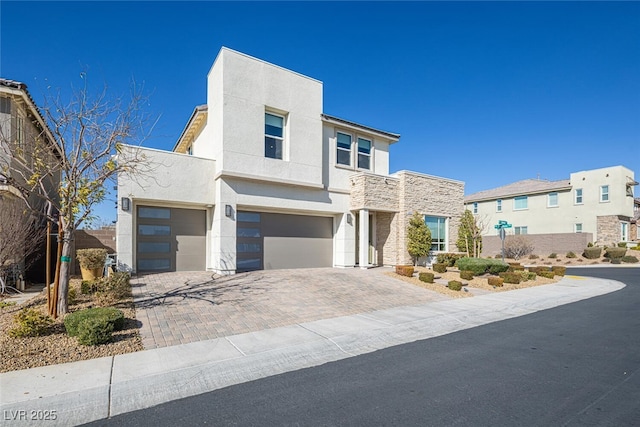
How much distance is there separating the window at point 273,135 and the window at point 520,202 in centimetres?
3102

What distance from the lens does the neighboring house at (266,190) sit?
1302 cm

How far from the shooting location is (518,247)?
104 feet

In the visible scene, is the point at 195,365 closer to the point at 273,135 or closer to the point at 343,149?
the point at 273,135

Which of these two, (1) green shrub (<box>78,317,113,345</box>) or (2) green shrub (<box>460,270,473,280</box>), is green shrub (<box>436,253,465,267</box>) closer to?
(2) green shrub (<box>460,270,473,280</box>)

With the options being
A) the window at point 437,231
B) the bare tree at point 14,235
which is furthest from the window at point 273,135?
the window at point 437,231

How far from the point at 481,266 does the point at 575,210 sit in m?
24.3

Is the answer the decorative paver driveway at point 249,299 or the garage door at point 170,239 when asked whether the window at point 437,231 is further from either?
the garage door at point 170,239

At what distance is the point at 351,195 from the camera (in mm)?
17062

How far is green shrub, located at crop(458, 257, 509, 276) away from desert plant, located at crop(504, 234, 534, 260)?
1828 centimetres

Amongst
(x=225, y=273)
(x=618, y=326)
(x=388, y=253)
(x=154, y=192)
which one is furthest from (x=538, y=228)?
(x=154, y=192)

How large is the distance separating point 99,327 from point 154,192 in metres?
7.52

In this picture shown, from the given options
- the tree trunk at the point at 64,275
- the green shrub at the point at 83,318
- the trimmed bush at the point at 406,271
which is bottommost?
the trimmed bush at the point at 406,271

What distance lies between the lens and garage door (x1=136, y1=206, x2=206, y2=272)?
12.8 meters

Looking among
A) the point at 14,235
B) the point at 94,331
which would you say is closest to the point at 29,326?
the point at 94,331
